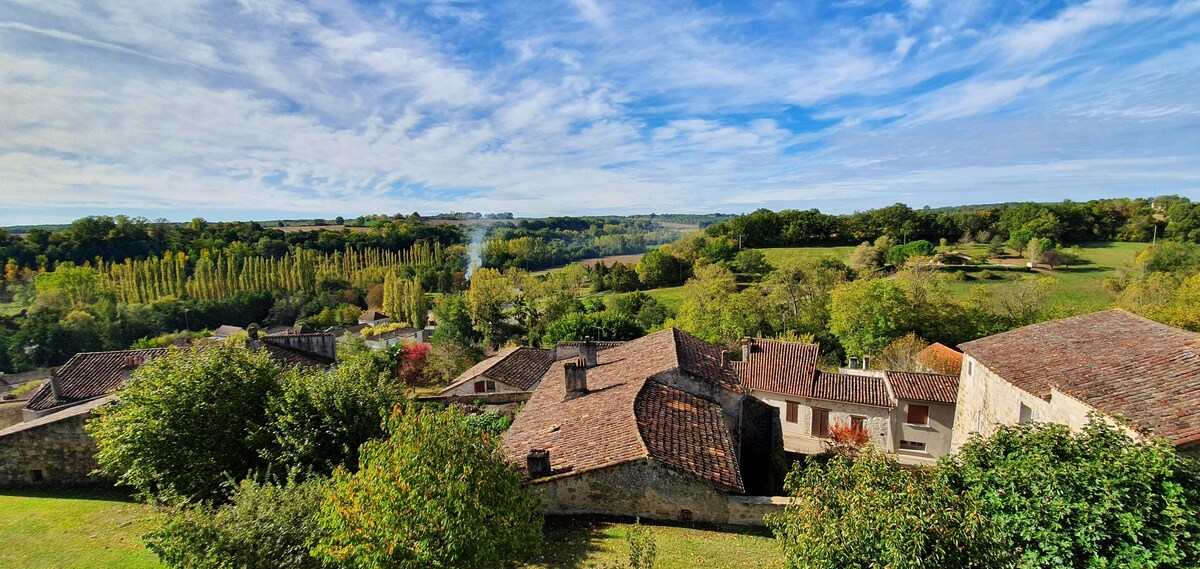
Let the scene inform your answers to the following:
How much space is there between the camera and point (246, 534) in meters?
8.91

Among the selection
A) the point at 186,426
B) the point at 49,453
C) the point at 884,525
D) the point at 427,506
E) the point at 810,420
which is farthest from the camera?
the point at 810,420

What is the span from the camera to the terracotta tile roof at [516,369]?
29641 mm

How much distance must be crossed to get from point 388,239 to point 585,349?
119m

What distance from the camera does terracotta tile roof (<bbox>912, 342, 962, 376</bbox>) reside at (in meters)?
31.5

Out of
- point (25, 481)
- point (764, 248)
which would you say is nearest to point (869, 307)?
point (25, 481)

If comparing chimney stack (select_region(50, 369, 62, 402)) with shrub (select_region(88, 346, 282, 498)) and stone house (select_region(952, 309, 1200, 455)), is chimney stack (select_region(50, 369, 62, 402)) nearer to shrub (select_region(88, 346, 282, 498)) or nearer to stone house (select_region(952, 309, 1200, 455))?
shrub (select_region(88, 346, 282, 498))

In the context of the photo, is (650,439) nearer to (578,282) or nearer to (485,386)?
(485,386)

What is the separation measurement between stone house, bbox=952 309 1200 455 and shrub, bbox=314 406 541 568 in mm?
11774

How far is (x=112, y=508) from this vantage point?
1538cm

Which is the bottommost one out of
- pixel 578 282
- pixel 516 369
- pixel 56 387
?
pixel 578 282

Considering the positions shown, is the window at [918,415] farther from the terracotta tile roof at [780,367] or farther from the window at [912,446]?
the terracotta tile roof at [780,367]

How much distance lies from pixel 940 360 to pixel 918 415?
25.9 ft

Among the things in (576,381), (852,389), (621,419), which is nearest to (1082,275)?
(852,389)

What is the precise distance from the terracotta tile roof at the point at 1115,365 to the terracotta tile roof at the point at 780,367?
11.5 meters
